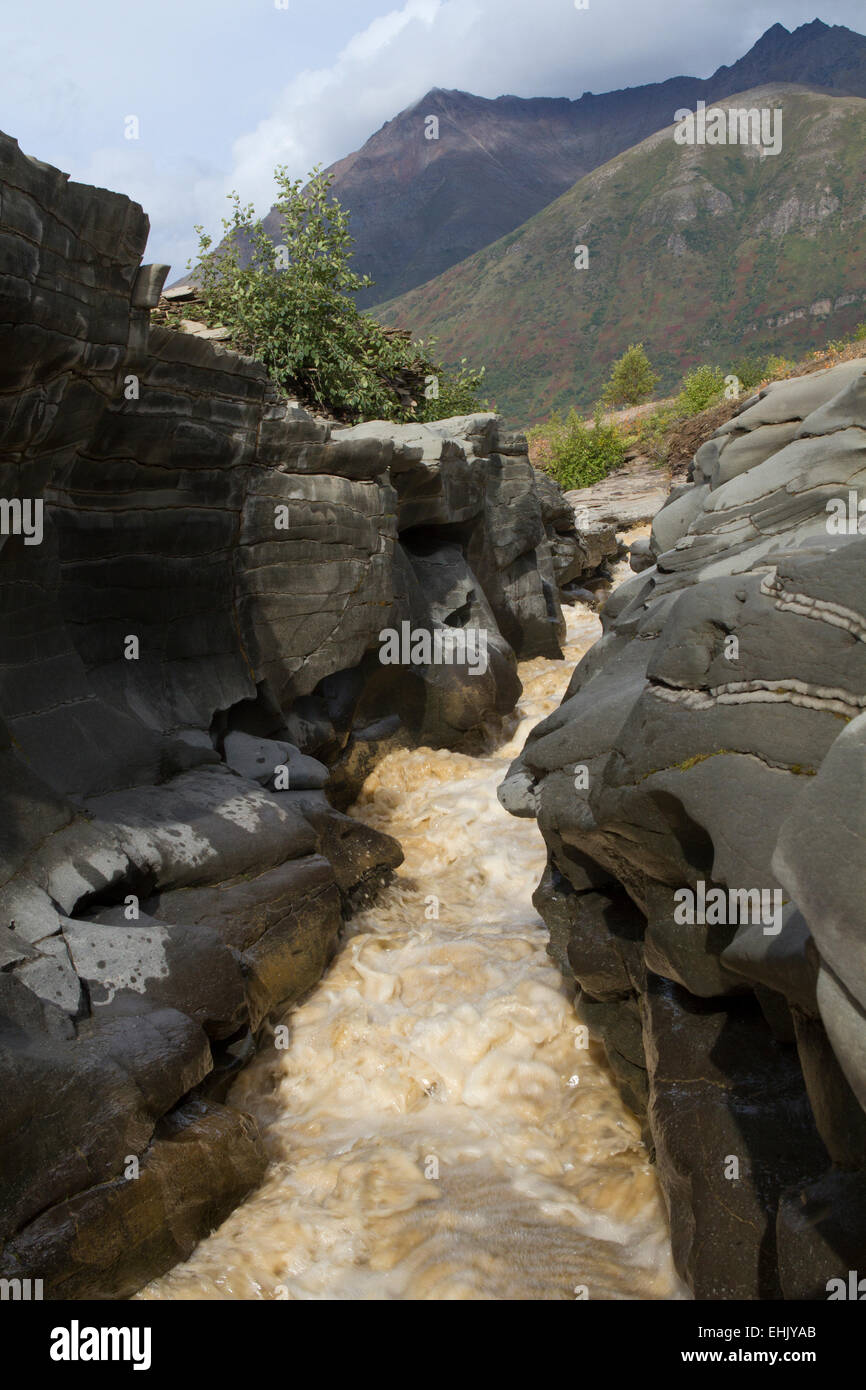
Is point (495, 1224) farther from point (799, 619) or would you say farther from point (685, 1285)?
point (799, 619)

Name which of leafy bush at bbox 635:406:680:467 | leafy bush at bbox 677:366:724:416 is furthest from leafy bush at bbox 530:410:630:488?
leafy bush at bbox 677:366:724:416

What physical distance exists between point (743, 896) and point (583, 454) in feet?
102

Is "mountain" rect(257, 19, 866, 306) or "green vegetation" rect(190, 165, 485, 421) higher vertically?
"mountain" rect(257, 19, 866, 306)

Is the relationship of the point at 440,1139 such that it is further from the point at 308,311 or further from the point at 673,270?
the point at 673,270

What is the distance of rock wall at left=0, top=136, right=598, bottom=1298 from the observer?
5289 millimetres

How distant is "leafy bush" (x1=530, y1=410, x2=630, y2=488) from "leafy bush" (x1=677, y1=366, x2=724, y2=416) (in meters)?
3.24

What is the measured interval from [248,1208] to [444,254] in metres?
154

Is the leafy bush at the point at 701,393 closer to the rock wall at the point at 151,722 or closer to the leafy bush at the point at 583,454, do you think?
the leafy bush at the point at 583,454

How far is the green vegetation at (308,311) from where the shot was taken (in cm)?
1695

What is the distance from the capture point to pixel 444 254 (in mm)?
142250

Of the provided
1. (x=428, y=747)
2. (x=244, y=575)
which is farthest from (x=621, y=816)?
(x=428, y=747)
